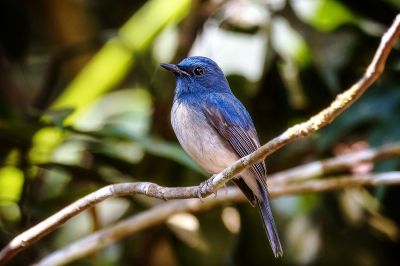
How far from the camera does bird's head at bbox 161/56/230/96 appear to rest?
10.9 ft

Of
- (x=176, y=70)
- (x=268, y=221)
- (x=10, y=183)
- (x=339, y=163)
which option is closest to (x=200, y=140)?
(x=176, y=70)

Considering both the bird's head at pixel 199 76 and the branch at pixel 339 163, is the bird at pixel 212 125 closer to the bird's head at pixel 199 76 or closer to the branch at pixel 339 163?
the bird's head at pixel 199 76

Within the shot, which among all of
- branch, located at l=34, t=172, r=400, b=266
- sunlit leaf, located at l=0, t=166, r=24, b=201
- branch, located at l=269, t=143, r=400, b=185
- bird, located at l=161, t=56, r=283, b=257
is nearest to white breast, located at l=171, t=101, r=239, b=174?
bird, located at l=161, t=56, r=283, b=257

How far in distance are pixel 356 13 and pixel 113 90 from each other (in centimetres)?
209

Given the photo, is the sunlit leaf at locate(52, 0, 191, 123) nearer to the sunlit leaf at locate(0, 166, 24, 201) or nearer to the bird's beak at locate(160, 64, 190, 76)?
the sunlit leaf at locate(0, 166, 24, 201)

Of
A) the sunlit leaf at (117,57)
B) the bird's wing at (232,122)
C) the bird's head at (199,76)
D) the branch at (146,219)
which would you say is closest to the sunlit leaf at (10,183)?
the sunlit leaf at (117,57)

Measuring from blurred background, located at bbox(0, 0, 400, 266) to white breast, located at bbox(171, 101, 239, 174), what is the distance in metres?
0.70

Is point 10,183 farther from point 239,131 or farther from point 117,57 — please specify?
point 239,131

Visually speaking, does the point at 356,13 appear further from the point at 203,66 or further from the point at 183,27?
the point at 203,66

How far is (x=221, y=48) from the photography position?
14.9 ft

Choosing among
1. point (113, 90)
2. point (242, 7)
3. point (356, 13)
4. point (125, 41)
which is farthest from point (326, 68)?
point (113, 90)

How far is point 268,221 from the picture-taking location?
121 inches

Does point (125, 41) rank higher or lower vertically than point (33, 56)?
higher

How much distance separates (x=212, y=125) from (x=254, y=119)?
46.9 inches
